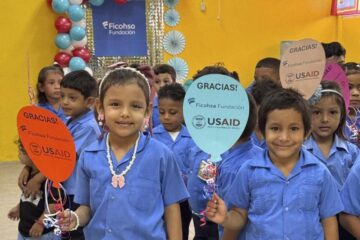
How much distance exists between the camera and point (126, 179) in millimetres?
1422

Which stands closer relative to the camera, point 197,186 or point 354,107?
point 197,186

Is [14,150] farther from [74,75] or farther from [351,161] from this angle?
[351,161]

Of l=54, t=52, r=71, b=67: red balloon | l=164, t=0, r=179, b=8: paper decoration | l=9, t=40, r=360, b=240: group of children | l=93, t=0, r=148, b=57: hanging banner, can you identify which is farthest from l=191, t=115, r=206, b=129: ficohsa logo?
l=164, t=0, r=179, b=8: paper decoration

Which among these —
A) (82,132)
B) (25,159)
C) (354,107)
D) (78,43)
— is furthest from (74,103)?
(78,43)

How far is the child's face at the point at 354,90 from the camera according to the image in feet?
8.52

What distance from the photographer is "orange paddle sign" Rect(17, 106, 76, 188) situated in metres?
1.40

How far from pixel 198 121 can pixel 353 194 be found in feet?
1.87

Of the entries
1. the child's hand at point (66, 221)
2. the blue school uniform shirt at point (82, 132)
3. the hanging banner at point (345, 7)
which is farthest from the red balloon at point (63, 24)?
the child's hand at point (66, 221)

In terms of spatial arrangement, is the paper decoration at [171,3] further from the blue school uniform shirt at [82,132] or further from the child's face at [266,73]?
the blue school uniform shirt at [82,132]

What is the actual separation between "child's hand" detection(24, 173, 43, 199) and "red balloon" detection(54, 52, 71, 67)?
350 cm

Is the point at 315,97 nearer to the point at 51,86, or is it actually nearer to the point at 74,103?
the point at 74,103

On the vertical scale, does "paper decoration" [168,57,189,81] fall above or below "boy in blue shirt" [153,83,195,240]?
above

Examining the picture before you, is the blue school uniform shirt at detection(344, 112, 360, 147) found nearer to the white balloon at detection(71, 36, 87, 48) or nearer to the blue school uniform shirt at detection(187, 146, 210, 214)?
the blue school uniform shirt at detection(187, 146, 210, 214)

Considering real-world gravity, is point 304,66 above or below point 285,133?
above
